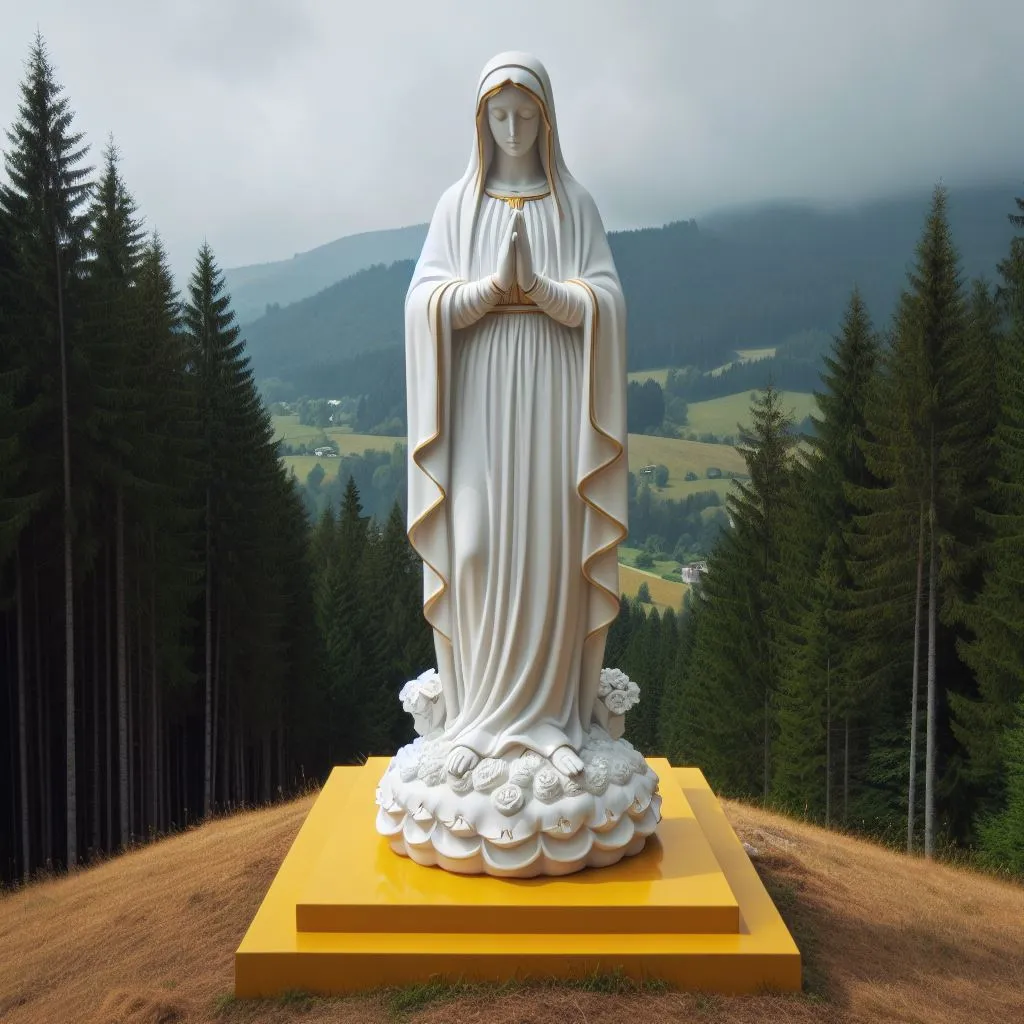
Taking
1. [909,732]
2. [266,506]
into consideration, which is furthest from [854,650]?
[266,506]

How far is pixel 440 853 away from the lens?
6855 mm

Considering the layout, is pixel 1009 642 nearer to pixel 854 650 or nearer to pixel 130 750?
pixel 854 650

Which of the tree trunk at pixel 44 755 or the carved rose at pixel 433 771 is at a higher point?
the carved rose at pixel 433 771

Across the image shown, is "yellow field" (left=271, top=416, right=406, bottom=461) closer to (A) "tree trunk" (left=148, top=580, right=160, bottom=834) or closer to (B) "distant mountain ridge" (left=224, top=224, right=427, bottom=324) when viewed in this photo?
(B) "distant mountain ridge" (left=224, top=224, right=427, bottom=324)

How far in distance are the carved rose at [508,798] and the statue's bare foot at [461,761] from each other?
0.25m

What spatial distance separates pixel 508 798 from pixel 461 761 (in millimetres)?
384

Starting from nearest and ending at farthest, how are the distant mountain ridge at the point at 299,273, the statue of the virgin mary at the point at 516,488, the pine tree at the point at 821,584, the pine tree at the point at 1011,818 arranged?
the statue of the virgin mary at the point at 516,488
the pine tree at the point at 1011,818
the pine tree at the point at 821,584
the distant mountain ridge at the point at 299,273

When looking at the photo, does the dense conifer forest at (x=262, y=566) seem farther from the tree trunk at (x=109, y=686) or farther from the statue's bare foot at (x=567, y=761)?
the statue's bare foot at (x=567, y=761)

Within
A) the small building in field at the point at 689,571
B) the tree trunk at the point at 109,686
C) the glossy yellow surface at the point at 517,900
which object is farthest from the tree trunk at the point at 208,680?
the small building in field at the point at 689,571

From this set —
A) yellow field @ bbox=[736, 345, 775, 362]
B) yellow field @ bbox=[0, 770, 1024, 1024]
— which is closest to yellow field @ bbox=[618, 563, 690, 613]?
yellow field @ bbox=[736, 345, 775, 362]

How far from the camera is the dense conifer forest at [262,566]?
15781 mm

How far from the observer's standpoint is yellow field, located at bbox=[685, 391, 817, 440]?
45.1 metres

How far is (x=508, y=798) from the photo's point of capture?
6723mm

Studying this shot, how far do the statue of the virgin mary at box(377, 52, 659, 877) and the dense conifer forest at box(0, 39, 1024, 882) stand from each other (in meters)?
9.35
